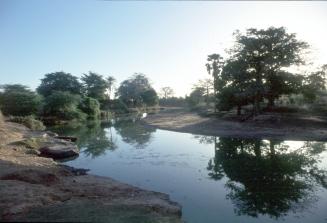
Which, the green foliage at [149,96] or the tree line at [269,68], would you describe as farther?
the green foliage at [149,96]

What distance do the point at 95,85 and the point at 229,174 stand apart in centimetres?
7542

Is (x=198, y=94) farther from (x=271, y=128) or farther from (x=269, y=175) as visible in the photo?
(x=269, y=175)

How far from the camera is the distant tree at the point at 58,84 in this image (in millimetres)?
75312

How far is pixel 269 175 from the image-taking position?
16047mm

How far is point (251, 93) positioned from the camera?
38.6 m

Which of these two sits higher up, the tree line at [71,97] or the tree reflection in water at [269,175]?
the tree line at [71,97]

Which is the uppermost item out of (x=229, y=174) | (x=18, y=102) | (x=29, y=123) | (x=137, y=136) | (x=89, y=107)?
(x=18, y=102)

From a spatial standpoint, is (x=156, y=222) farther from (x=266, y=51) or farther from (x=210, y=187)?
(x=266, y=51)

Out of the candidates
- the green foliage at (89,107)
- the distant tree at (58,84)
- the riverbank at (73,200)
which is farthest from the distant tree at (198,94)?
the riverbank at (73,200)

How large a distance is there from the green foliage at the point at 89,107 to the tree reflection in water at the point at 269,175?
4838 centimetres

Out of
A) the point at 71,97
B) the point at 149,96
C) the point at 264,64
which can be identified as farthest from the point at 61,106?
the point at 149,96

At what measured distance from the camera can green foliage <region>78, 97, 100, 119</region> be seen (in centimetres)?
6750

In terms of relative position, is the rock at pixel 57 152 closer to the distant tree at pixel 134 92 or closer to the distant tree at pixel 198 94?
the distant tree at pixel 198 94

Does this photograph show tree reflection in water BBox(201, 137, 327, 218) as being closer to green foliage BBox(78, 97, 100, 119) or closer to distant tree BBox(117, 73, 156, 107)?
green foliage BBox(78, 97, 100, 119)
